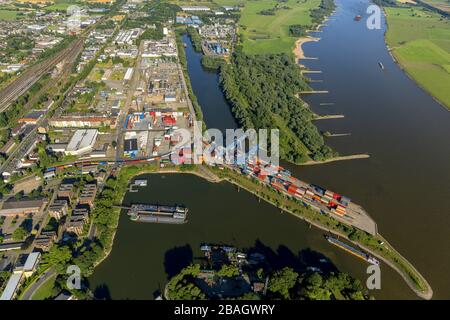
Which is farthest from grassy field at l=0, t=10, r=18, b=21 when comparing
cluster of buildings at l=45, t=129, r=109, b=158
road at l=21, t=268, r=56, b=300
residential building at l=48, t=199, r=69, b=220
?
road at l=21, t=268, r=56, b=300

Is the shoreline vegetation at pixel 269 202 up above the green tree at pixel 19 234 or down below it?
above

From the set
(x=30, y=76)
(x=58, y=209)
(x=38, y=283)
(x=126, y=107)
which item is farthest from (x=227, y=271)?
(x=30, y=76)

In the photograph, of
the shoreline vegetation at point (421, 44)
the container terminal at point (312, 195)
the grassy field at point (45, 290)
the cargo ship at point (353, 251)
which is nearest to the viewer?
the grassy field at point (45, 290)

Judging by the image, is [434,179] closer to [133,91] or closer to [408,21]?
[133,91]

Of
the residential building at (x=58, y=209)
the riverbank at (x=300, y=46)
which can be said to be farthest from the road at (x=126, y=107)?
the riverbank at (x=300, y=46)

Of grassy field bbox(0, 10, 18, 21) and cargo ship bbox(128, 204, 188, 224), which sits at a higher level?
grassy field bbox(0, 10, 18, 21)

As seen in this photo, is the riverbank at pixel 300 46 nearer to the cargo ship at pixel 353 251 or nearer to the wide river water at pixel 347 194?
the wide river water at pixel 347 194

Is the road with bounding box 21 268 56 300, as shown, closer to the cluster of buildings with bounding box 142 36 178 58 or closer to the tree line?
the tree line

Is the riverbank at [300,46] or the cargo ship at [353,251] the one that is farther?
the riverbank at [300,46]
